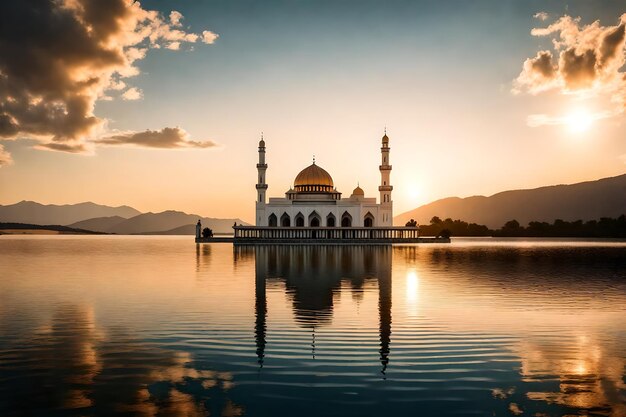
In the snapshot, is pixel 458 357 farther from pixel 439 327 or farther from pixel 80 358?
pixel 80 358

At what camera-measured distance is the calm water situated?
8.30 m

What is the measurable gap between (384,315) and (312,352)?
521cm

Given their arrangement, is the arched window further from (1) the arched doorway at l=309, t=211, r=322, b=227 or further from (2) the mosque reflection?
(2) the mosque reflection

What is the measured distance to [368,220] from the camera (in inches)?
3750

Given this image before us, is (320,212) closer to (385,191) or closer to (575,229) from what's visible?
(385,191)

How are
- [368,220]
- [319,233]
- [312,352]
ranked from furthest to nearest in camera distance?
[368,220]
[319,233]
[312,352]

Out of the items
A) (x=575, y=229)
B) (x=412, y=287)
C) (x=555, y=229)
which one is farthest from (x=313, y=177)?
(x=575, y=229)

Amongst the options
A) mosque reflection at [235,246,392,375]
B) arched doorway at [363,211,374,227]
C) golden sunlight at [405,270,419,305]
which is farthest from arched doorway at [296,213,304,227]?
golden sunlight at [405,270,419,305]

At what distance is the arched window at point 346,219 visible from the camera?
306ft

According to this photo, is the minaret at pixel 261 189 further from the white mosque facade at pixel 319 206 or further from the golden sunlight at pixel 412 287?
the golden sunlight at pixel 412 287

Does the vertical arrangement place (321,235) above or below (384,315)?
above

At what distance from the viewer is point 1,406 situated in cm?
813

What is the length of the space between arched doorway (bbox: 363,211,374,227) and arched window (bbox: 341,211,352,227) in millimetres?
2849

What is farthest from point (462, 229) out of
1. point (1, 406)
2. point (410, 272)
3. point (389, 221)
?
point (1, 406)
